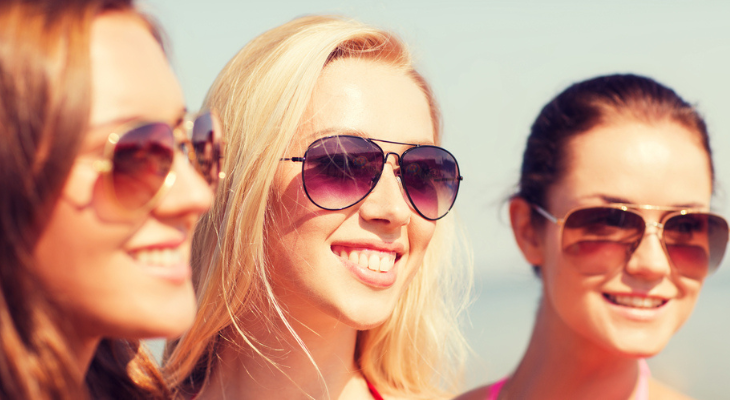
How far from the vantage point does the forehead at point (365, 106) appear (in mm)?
2723

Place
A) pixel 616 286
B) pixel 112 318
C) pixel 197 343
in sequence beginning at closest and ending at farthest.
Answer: pixel 112 318 < pixel 616 286 < pixel 197 343

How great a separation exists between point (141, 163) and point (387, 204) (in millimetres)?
1245

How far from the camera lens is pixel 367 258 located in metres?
2.69

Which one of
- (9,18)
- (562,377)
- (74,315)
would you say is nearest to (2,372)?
(74,315)

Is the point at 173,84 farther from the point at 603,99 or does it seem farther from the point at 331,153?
the point at 603,99

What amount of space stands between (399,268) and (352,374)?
71 cm

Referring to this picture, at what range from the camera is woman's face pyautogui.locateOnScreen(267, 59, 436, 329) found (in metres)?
2.65

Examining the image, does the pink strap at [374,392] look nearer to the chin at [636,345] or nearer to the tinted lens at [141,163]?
the chin at [636,345]

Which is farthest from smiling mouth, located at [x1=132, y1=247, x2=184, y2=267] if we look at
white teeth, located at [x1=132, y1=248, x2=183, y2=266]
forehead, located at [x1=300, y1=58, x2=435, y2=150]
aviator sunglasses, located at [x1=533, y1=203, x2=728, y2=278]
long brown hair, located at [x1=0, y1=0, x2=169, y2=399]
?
aviator sunglasses, located at [x1=533, y1=203, x2=728, y2=278]

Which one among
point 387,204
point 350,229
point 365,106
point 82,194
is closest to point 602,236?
point 387,204

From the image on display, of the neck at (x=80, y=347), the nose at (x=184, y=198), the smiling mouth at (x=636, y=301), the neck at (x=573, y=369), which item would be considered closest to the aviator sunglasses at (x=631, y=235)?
the smiling mouth at (x=636, y=301)

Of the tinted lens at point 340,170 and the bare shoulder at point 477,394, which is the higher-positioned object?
the tinted lens at point 340,170

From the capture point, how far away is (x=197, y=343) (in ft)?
10.1

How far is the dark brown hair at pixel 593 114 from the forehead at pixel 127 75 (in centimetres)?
147
